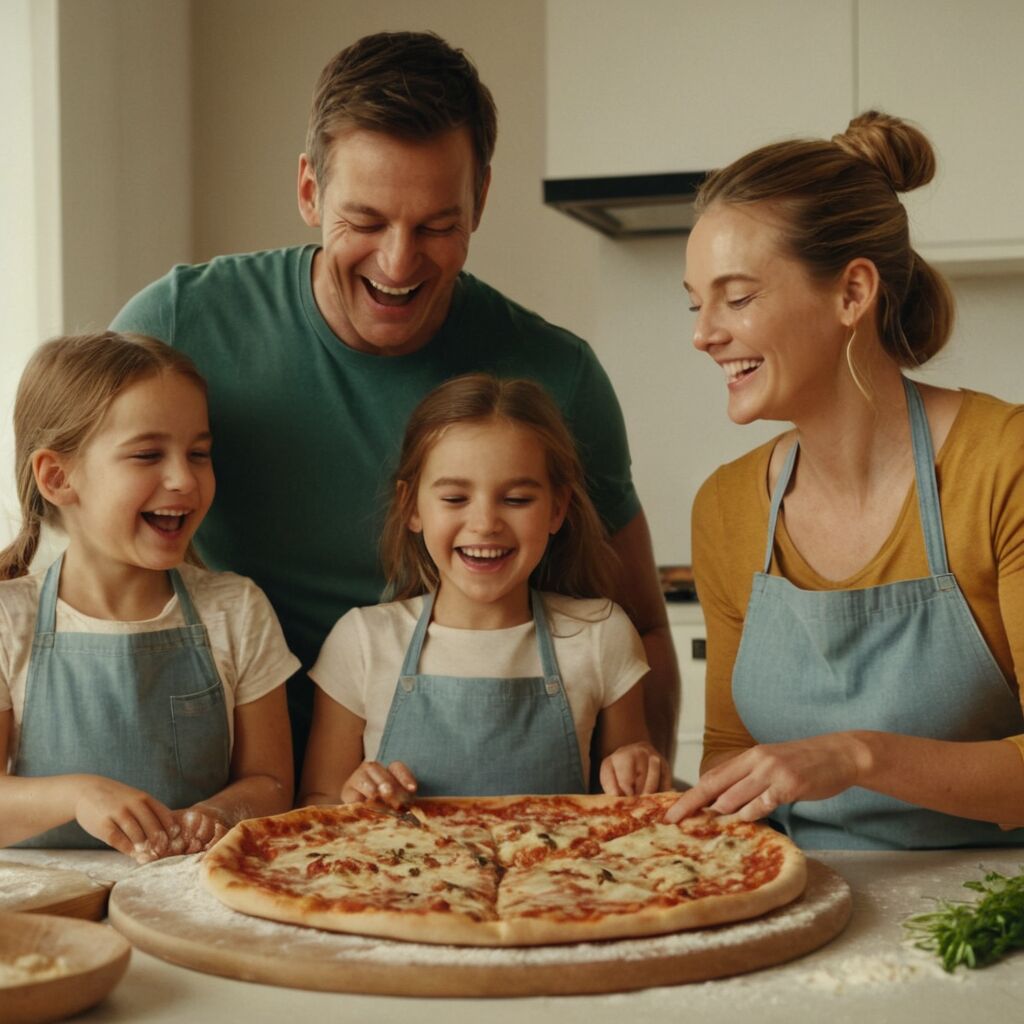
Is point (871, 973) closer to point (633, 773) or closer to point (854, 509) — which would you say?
point (633, 773)

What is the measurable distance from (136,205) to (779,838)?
340 centimetres

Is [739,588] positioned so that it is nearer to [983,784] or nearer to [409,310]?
[983,784]

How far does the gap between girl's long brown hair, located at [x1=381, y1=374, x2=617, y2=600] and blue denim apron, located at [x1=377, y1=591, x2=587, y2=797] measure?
184mm

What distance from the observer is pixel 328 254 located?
1.90m

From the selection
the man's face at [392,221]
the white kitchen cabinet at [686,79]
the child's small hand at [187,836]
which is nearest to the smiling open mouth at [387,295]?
the man's face at [392,221]

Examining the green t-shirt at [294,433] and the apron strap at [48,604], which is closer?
the apron strap at [48,604]

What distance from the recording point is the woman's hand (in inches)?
57.7

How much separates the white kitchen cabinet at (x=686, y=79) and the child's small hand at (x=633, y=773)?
218 centimetres

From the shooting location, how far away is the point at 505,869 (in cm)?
148

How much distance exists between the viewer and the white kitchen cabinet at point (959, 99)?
11.3ft

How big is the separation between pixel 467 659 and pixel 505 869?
0.50 meters

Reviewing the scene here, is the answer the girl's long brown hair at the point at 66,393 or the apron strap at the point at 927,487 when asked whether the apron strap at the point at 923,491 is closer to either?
the apron strap at the point at 927,487

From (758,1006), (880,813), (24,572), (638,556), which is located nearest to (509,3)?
(638,556)

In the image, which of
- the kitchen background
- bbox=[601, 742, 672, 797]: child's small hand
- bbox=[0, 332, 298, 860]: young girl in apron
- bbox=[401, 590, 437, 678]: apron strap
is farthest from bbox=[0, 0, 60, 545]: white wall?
bbox=[601, 742, 672, 797]: child's small hand
